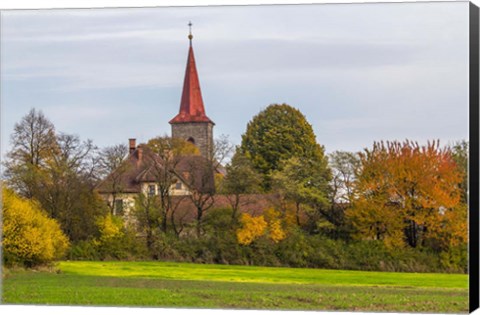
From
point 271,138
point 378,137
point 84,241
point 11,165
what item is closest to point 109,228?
point 84,241

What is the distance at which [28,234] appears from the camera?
2125 centimetres

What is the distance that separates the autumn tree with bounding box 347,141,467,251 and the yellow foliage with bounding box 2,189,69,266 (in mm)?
5706

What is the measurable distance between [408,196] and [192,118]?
410 cm

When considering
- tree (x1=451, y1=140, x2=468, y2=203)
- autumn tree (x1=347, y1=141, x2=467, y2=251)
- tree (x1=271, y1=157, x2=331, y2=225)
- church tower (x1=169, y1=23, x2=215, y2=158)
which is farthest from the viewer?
tree (x1=271, y1=157, x2=331, y2=225)

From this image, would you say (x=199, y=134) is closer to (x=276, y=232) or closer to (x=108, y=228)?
(x=276, y=232)

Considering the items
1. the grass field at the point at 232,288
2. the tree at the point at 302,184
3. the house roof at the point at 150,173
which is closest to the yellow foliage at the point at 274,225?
the tree at the point at 302,184

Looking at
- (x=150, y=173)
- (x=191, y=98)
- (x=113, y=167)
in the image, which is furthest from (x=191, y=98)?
(x=113, y=167)

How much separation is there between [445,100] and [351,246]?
372 centimetres

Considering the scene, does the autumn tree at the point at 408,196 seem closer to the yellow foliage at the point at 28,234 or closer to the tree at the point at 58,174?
the tree at the point at 58,174

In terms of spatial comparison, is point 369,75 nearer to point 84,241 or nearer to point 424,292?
point 424,292

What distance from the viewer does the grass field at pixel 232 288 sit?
19031 mm

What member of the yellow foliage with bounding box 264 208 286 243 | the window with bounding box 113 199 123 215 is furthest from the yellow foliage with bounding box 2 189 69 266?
the yellow foliage with bounding box 264 208 286 243

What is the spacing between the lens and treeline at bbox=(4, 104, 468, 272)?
1975 centimetres

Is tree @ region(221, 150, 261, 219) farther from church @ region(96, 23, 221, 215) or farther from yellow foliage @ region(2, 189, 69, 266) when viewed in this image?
yellow foliage @ region(2, 189, 69, 266)
